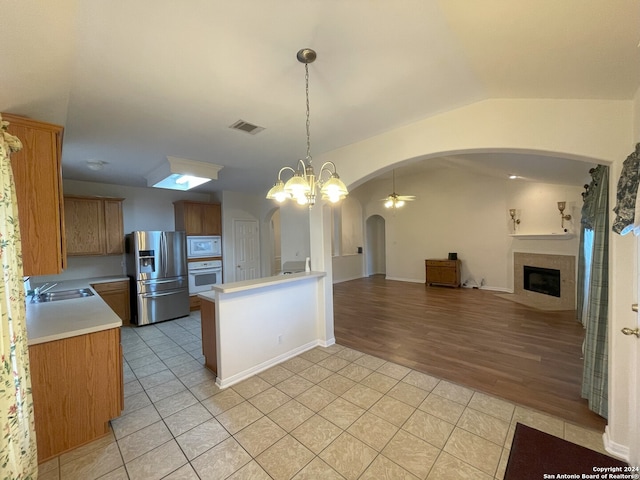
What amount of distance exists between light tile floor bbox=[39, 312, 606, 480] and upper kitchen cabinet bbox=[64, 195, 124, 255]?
281 centimetres

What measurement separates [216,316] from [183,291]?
9.48 ft

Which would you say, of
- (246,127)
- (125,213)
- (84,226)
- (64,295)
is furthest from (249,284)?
(125,213)

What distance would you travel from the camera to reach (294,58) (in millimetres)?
1653

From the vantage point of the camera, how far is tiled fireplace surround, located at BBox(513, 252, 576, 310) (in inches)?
201

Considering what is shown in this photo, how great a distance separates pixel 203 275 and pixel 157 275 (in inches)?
39.2

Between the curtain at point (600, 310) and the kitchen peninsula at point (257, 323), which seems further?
the kitchen peninsula at point (257, 323)

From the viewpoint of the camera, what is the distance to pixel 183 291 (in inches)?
203

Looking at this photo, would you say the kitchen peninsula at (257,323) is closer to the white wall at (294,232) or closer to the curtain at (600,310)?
the curtain at (600,310)

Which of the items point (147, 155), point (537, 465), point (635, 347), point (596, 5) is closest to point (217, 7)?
point (596, 5)

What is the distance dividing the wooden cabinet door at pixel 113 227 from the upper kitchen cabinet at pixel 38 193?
136 inches

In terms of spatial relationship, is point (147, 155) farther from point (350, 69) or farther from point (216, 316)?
point (350, 69)

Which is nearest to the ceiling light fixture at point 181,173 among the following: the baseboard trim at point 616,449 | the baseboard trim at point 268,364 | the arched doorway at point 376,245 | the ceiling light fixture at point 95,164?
the ceiling light fixture at point 95,164

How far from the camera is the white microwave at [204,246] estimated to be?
5523 millimetres

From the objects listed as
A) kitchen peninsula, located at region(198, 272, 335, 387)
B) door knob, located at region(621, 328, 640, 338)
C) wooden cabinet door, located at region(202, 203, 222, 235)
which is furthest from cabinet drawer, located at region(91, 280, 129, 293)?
door knob, located at region(621, 328, 640, 338)
